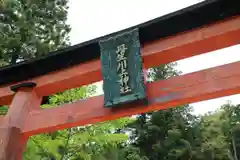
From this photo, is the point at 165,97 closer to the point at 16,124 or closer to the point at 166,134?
the point at 16,124

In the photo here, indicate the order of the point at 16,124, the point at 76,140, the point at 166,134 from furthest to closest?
the point at 166,134
the point at 76,140
the point at 16,124

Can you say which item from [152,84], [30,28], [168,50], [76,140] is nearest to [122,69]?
[152,84]

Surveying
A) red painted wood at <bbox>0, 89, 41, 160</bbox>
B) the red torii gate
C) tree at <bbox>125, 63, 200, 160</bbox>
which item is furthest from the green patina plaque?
tree at <bbox>125, 63, 200, 160</bbox>

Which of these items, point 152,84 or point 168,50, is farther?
point 168,50

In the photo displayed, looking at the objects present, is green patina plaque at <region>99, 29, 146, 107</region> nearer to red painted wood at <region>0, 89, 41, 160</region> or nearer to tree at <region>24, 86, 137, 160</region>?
red painted wood at <region>0, 89, 41, 160</region>

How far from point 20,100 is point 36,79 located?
1.48ft

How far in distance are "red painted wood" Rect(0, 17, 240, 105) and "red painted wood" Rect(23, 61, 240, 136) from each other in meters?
0.44

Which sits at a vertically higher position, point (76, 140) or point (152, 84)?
point (76, 140)

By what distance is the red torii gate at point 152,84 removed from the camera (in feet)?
11.3

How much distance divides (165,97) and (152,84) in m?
0.25

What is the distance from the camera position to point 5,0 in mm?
11055

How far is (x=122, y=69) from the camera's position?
390 centimetres

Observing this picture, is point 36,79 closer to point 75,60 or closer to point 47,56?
point 47,56

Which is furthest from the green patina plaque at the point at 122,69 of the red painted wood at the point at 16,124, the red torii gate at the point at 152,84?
the red painted wood at the point at 16,124
